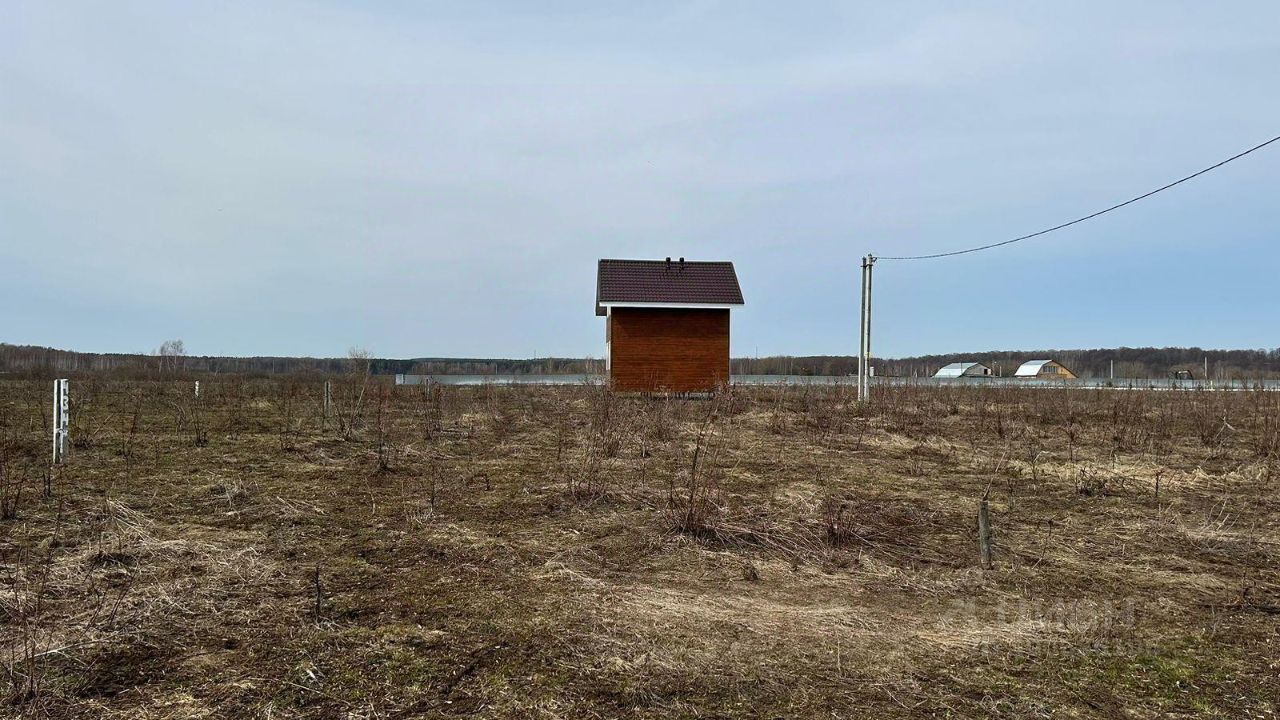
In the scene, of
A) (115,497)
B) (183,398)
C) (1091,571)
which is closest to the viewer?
(1091,571)

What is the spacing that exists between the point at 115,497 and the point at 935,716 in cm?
642

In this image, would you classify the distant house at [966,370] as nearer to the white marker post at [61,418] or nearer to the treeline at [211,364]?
the treeline at [211,364]

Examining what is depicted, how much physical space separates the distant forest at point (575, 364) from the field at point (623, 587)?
49.3ft

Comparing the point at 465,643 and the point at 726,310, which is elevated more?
the point at 726,310

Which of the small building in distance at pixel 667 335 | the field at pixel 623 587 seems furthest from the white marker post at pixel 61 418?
the small building in distance at pixel 667 335

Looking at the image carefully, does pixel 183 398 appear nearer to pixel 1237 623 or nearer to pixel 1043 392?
pixel 1237 623

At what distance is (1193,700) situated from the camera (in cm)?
261

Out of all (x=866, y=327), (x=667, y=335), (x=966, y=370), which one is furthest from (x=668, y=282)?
(x=966, y=370)

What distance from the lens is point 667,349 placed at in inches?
725

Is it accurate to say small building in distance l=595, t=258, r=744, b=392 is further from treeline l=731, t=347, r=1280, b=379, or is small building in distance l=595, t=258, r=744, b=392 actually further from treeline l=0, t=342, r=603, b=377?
treeline l=731, t=347, r=1280, b=379

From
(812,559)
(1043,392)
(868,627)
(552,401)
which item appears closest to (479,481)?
(812,559)

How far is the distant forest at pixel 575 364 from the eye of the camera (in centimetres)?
4122

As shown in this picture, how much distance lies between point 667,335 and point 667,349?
1.21 feet

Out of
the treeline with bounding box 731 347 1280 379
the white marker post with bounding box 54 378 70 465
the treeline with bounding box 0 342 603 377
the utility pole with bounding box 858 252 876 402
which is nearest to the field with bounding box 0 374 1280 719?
the white marker post with bounding box 54 378 70 465
